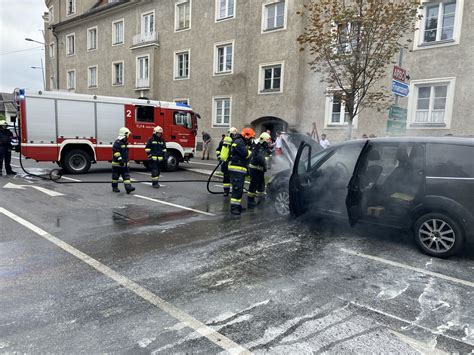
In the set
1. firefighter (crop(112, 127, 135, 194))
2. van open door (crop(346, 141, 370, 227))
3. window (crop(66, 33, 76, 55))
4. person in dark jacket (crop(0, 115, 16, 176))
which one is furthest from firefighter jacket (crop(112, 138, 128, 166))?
window (crop(66, 33, 76, 55))

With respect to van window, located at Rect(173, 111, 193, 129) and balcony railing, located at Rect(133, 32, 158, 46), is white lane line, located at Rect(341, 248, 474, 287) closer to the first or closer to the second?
van window, located at Rect(173, 111, 193, 129)

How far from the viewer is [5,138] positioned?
1150 cm

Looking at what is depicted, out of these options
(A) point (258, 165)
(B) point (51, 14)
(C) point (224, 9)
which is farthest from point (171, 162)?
(B) point (51, 14)

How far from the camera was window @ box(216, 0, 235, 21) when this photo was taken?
20.9 meters

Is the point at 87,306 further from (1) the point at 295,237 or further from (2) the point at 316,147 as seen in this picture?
(2) the point at 316,147

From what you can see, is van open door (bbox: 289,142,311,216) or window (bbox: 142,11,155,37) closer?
van open door (bbox: 289,142,311,216)

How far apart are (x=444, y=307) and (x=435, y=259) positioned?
57.8 inches

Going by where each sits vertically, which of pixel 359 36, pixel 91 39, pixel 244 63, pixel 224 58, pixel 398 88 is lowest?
pixel 398 88

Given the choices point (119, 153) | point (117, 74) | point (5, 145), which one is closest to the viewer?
point (119, 153)

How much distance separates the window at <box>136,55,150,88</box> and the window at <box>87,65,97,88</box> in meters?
6.35

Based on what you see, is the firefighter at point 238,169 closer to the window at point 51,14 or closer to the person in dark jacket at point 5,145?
the person in dark jacket at point 5,145

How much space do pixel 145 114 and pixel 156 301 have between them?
36.2 ft

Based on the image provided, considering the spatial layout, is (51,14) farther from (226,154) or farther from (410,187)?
(410,187)

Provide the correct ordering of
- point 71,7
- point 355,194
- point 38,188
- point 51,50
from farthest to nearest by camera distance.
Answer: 1. point 51,50
2. point 71,7
3. point 38,188
4. point 355,194
